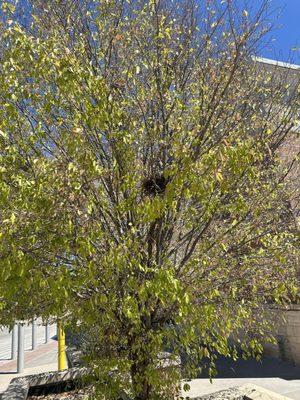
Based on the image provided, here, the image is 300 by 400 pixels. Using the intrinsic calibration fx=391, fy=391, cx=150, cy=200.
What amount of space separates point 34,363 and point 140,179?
1005 cm

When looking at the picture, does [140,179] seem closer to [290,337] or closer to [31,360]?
[290,337]

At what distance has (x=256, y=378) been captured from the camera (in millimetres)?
7840

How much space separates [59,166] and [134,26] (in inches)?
88.7

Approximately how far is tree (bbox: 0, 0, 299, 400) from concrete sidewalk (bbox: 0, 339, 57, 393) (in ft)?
19.5

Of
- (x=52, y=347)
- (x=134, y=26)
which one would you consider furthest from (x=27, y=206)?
(x=52, y=347)

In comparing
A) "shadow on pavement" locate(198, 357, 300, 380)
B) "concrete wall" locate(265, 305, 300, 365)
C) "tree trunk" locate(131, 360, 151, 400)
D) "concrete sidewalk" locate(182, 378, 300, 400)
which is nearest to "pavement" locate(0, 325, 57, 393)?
"concrete sidewalk" locate(182, 378, 300, 400)

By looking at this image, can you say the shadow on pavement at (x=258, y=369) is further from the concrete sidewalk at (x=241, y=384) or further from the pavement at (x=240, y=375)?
the concrete sidewalk at (x=241, y=384)

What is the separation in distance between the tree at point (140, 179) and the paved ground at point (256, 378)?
8.36ft

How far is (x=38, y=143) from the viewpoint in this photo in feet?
13.7

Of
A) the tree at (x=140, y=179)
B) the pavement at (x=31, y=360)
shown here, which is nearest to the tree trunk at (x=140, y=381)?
the tree at (x=140, y=179)

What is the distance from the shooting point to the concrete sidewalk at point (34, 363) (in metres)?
9.86

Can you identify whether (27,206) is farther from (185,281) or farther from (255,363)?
(255,363)

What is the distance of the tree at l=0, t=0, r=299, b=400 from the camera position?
3.20 metres

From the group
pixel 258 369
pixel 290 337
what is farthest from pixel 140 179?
pixel 290 337
